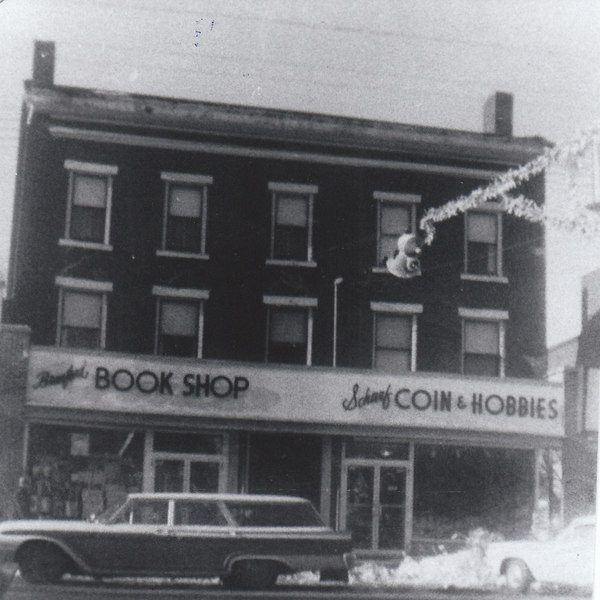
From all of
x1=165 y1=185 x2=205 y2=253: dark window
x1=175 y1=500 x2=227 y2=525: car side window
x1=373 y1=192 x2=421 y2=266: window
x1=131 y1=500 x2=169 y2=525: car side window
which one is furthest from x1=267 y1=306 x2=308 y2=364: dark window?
x1=131 y1=500 x2=169 y2=525: car side window

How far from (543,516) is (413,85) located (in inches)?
179

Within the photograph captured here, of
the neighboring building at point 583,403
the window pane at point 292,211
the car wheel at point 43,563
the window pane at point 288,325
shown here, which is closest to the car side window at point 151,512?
the car wheel at point 43,563

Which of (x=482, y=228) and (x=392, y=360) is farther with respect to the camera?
(x=392, y=360)

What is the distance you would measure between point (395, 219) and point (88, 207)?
3.34 metres

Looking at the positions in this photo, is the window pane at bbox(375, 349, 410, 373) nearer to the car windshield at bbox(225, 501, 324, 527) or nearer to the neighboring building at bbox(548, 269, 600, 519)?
the neighboring building at bbox(548, 269, 600, 519)

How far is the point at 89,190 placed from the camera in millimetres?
11305

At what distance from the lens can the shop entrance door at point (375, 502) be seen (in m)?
11.4

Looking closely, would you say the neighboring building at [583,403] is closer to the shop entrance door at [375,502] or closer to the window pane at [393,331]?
the shop entrance door at [375,502]

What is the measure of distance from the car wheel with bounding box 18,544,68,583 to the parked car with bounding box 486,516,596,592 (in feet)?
13.0

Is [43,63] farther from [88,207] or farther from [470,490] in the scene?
[470,490]

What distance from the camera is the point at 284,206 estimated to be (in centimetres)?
1207

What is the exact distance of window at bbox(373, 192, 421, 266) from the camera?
475 inches

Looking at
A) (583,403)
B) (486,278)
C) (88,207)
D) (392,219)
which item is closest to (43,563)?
(88,207)

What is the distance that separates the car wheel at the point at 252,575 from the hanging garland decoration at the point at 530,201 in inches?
164
